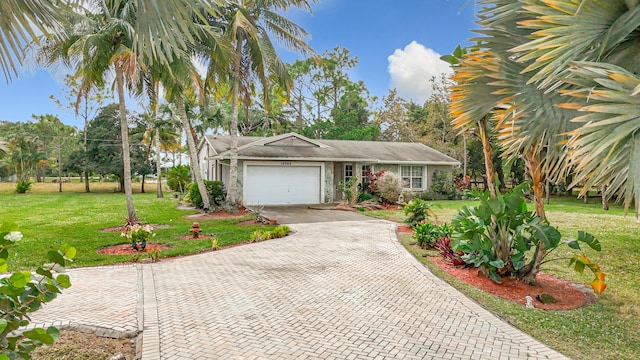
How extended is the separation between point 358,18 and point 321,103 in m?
21.3

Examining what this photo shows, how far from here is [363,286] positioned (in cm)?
634

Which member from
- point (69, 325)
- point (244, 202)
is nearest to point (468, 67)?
point (69, 325)

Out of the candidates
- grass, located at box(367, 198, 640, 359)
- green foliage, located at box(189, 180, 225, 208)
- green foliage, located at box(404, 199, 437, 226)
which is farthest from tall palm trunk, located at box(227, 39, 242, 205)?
grass, located at box(367, 198, 640, 359)

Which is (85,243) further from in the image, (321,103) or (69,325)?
(321,103)

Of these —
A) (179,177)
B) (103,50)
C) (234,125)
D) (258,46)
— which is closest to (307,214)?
(234,125)

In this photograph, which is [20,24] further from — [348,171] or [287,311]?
[348,171]

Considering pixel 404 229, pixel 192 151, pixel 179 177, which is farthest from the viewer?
pixel 179 177

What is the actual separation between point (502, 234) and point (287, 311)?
3.95 meters

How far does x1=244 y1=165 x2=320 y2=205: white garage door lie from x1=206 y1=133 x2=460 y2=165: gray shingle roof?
2.51 ft

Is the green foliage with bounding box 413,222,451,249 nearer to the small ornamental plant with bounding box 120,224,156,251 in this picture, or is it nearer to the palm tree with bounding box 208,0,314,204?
the small ornamental plant with bounding box 120,224,156,251

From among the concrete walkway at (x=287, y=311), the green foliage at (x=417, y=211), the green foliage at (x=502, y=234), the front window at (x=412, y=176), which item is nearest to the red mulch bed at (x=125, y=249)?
the concrete walkway at (x=287, y=311)

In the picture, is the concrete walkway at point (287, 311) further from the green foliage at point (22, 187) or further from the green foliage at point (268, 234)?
the green foliage at point (22, 187)

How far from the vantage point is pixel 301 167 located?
1919 centimetres

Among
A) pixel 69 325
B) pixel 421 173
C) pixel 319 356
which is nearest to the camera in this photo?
pixel 319 356
